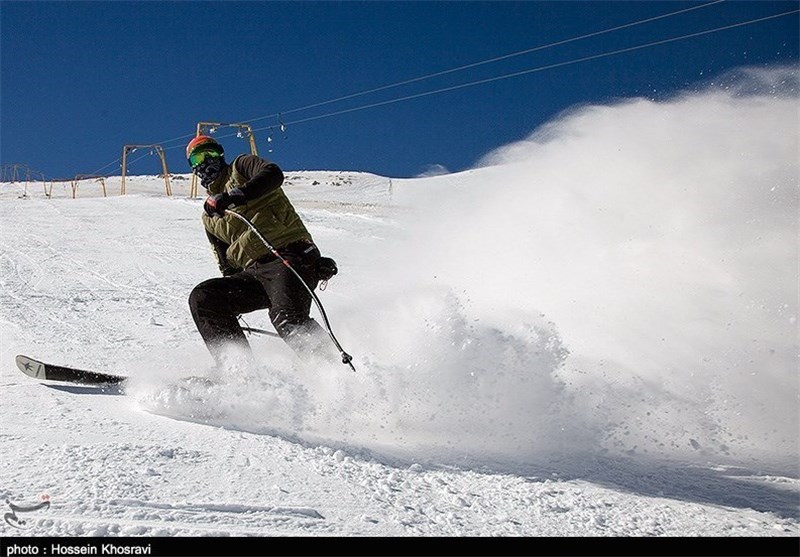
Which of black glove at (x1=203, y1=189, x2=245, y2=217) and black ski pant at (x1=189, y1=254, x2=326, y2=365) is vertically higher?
black glove at (x1=203, y1=189, x2=245, y2=217)

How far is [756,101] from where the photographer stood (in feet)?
30.6

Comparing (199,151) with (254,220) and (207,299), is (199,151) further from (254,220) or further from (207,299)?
(207,299)

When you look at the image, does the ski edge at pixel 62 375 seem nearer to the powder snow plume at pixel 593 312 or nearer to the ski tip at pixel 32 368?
the ski tip at pixel 32 368

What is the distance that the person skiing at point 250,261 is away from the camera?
163 inches

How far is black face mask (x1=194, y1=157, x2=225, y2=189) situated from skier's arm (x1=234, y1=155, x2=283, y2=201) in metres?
0.11

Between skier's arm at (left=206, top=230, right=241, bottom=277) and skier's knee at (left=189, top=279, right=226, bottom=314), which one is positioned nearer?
skier's knee at (left=189, top=279, right=226, bottom=314)

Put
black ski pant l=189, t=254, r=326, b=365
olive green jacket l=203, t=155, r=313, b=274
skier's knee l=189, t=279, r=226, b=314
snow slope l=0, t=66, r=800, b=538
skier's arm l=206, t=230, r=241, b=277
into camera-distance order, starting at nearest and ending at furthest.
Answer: snow slope l=0, t=66, r=800, b=538, black ski pant l=189, t=254, r=326, b=365, skier's knee l=189, t=279, r=226, b=314, olive green jacket l=203, t=155, r=313, b=274, skier's arm l=206, t=230, r=241, b=277

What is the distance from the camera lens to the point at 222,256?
473 centimetres

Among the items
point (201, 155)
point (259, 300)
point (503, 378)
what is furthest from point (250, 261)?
point (503, 378)

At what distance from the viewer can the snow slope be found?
9.32 feet

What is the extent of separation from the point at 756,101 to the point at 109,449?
928cm

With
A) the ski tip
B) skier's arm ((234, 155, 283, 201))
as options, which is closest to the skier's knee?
skier's arm ((234, 155, 283, 201))

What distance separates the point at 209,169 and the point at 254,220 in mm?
445

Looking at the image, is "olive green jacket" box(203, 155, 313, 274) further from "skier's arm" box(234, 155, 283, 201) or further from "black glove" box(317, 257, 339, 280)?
"black glove" box(317, 257, 339, 280)
